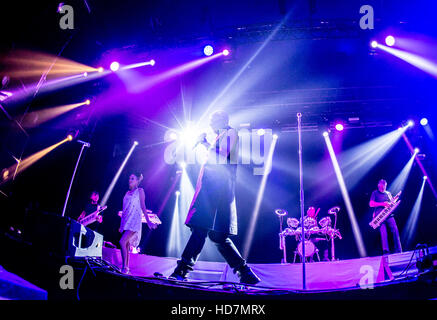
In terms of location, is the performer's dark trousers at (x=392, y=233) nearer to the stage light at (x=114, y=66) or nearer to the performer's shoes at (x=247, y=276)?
the performer's shoes at (x=247, y=276)

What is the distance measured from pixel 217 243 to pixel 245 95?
624cm

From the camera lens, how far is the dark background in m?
6.41

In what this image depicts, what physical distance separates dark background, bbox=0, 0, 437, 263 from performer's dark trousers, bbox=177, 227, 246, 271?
2.21 m

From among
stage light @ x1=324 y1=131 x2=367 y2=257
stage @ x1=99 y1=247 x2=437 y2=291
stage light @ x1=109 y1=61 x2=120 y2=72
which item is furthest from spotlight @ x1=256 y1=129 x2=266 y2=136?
stage @ x1=99 y1=247 x2=437 y2=291

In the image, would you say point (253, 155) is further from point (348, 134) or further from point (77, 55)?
point (77, 55)

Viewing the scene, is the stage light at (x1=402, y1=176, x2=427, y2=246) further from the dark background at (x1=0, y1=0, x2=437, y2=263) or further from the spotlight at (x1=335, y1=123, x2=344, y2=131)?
the spotlight at (x1=335, y1=123, x2=344, y2=131)

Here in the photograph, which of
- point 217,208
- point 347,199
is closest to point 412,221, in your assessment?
point 347,199

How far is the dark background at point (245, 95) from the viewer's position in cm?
641

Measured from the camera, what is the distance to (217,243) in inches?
130

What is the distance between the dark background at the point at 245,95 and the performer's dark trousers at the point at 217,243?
2207mm

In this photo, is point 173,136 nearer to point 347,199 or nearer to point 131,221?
point 131,221

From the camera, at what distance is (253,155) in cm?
1063
